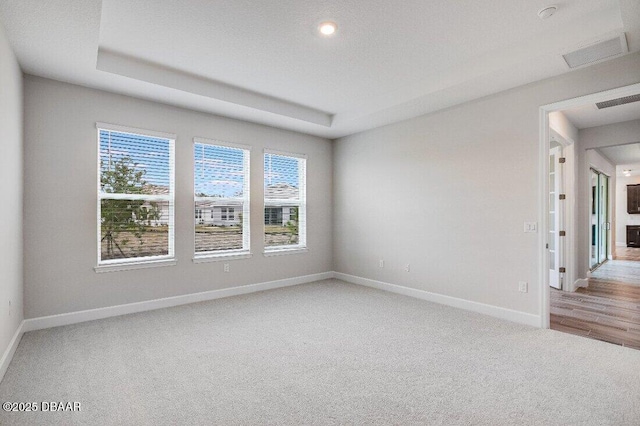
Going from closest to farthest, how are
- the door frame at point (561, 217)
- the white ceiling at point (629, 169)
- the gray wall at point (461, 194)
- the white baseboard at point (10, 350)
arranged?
the white baseboard at point (10, 350)
the gray wall at point (461, 194)
the door frame at point (561, 217)
the white ceiling at point (629, 169)

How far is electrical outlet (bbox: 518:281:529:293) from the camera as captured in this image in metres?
3.71

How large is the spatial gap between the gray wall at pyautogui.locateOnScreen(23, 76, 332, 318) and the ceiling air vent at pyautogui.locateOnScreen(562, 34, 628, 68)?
416cm

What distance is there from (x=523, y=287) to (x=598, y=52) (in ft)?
7.87

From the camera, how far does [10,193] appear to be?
2846mm

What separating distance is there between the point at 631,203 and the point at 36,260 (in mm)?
16140

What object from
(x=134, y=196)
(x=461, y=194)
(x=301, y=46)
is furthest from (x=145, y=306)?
(x=461, y=194)

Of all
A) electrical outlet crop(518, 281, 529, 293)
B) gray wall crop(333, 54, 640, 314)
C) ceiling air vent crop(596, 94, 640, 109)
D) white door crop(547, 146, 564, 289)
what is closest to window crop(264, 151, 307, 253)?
gray wall crop(333, 54, 640, 314)

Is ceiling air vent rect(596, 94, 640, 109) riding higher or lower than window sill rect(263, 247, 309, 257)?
higher

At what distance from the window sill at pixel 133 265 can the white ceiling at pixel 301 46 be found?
6.73 ft

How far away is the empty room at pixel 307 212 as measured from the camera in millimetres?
2375

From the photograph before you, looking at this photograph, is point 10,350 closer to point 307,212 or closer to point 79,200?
point 79,200

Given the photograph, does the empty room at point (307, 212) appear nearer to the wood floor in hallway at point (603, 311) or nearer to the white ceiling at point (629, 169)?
the wood floor in hallway at point (603, 311)

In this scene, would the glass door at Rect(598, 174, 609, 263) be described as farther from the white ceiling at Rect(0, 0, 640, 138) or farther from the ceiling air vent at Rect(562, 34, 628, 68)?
the white ceiling at Rect(0, 0, 640, 138)

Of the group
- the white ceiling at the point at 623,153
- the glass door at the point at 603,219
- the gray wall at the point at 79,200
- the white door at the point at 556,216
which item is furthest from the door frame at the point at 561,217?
the gray wall at the point at 79,200
